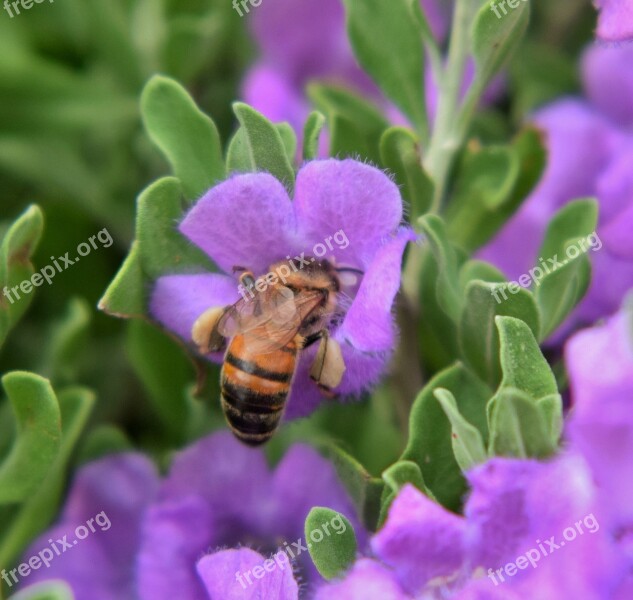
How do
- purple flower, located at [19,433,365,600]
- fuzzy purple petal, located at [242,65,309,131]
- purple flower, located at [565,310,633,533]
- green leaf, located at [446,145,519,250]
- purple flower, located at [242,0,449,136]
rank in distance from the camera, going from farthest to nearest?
purple flower, located at [242,0,449,136] → fuzzy purple petal, located at [242,65,309,131] → green leaf, located at [446,145,519,250] → purple flower, located at [19,433,365,600] → purple flower, located at [565,310,633,533]

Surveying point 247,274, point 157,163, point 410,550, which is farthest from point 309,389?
point 157,163

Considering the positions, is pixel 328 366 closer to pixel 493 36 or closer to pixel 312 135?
pixel 312 135

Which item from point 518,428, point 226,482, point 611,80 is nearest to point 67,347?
point 226,482

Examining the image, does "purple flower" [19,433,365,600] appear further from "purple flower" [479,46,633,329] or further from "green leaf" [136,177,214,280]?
"purple flower" [479,46,633,329]

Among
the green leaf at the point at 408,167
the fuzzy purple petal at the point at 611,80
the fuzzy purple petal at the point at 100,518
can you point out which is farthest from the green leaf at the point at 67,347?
the fuzzy purple petal at the point at 611,80

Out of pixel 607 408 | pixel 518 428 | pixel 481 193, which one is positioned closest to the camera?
pixel 607 408

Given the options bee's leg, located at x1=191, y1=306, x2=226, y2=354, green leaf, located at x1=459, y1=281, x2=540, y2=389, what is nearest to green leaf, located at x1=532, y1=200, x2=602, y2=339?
green leaf, located at x1=459, y1=281, x2=540, y2=389

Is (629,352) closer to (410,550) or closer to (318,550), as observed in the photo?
(410,550)
